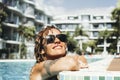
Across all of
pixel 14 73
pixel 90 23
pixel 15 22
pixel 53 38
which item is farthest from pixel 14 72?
pixel 90 23

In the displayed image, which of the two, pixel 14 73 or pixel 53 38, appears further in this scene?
pixel 14 73

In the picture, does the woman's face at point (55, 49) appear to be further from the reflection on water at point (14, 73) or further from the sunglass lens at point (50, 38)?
the reflection on water at point (14, 73)

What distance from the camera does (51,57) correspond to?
2.60m

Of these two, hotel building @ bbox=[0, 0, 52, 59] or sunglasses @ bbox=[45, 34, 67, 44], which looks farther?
hotel building @ bbox=[0, 0, 52, 59]

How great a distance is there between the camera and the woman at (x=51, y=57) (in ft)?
7.05

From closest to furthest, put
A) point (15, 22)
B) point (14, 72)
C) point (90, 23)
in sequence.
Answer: point (14, 72) < point (15, 22) < point (90, 23)

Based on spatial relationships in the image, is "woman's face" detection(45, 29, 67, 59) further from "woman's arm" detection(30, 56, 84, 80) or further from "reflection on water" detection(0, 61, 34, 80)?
"reflection on water" detection(0, 61, 34, 80)

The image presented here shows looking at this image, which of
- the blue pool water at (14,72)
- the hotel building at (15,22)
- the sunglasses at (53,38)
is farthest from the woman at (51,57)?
the hotel building at (15,22)

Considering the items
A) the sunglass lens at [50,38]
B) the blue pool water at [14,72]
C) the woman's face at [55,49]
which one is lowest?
the blue pool water at [14,72]

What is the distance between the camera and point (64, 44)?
2.73 m

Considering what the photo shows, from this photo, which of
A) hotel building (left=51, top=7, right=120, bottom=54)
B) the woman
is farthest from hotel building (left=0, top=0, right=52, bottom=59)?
the woman

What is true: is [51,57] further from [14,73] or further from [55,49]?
[14,73]

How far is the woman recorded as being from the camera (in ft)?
7.05

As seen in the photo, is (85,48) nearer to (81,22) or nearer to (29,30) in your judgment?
(81,22)
